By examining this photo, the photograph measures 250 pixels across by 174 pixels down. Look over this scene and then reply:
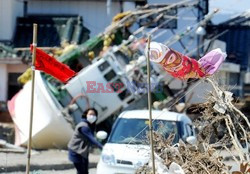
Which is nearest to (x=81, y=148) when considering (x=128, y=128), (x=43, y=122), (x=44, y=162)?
(x=128, y=128)

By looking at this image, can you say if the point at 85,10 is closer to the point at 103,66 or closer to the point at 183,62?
the point at 103,66

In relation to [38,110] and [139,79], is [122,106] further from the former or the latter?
[38,110]

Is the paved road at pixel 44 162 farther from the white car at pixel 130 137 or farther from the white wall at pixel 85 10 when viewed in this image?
the white wall at pixel 85 10

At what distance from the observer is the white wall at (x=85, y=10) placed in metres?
26.7

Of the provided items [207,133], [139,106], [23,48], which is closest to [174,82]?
[139,106]

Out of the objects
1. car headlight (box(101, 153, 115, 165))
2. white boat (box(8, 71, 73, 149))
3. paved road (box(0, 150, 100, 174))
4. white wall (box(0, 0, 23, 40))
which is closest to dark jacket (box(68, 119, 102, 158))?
car headlight (box(101, 153, 115, 165))

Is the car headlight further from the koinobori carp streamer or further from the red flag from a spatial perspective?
the koinobori carp streamer

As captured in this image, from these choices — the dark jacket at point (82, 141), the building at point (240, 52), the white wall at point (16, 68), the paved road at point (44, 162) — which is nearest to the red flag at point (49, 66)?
the dark jacket at point (82, 141)

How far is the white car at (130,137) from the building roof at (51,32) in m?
9.85

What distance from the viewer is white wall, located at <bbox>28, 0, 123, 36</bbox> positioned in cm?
2670

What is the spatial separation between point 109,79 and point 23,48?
455 centimetres

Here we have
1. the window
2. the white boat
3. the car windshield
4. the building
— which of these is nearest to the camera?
the car windshield

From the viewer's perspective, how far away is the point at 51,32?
25.3m

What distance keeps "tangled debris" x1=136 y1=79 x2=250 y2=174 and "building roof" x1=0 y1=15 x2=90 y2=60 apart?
14606 mm
